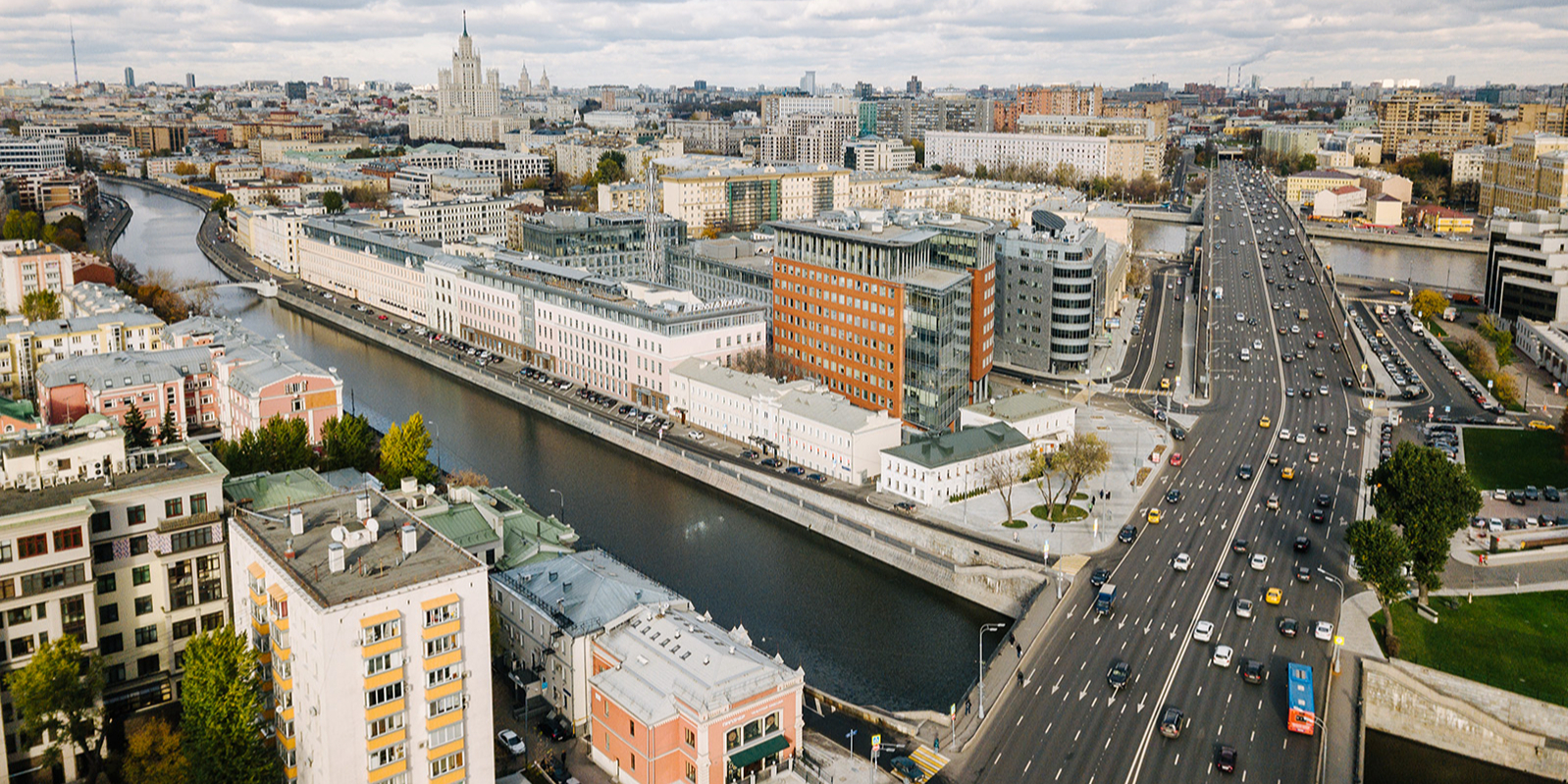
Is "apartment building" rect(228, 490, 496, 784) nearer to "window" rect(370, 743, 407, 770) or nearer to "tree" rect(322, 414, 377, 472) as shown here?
"window" rect(370, 743, 407, 770)

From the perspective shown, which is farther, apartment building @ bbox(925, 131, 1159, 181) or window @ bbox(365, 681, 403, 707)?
apartment building @ bbox(925, 131, 1159, 181)

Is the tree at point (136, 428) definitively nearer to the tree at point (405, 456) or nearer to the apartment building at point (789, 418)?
the tree at point (405, 456)

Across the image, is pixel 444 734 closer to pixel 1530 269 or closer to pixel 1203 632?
pixel 1203 632

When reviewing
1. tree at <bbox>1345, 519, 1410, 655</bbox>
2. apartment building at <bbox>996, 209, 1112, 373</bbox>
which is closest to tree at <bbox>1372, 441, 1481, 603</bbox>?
tree at <bbox>1345, 519, 1410, 655</bbox>

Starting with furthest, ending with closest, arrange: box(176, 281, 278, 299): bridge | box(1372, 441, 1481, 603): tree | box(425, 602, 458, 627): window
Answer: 1. box(176, 281, 278, 299): bridge
2. box(1372, 441, 1481, 603): tree
3. box(425, 602, 458, 627): window

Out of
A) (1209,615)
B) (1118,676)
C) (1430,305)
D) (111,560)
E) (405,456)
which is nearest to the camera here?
(111,560)

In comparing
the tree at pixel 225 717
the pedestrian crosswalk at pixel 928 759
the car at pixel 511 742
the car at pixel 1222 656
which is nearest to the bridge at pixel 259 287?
the car at pixel 511 742

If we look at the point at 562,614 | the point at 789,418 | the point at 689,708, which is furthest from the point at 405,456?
the point at 689,708
